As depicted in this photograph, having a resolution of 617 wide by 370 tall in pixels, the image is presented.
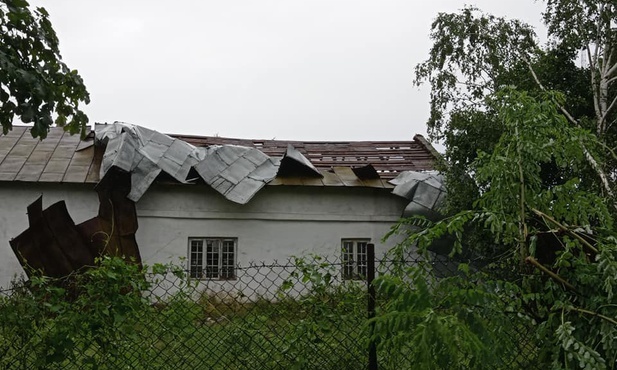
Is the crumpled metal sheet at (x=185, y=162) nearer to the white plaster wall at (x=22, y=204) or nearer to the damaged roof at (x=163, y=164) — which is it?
the damaged roof at (x=163, y=164)

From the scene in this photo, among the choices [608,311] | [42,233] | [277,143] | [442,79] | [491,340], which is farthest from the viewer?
[277,143]

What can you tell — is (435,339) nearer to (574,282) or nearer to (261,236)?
(574,282)

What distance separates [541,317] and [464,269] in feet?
2.23

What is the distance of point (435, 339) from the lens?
303cm

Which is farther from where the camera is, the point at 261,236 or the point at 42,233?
the point at 261,236

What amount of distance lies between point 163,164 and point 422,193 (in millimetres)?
5928

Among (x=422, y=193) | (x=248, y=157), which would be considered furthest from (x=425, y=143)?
(x=248, y=157)

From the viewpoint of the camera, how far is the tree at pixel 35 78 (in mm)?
4211

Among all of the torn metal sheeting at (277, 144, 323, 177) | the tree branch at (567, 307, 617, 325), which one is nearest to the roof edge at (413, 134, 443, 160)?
the torn metal sheeting at (277, 144, 323, 177)

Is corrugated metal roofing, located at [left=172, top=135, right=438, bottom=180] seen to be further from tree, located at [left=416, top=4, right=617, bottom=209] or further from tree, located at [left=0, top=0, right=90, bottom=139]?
tree, located at [left=0, top=0, right=90, bottom=139]

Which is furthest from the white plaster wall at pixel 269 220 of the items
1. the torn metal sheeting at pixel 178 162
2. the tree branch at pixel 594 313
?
the tree branch at pixel 594 313

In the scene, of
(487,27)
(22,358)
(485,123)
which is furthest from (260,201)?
(22,358)

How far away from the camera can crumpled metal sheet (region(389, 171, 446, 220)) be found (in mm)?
14117

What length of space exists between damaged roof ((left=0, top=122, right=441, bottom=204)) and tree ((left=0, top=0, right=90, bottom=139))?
850cm
